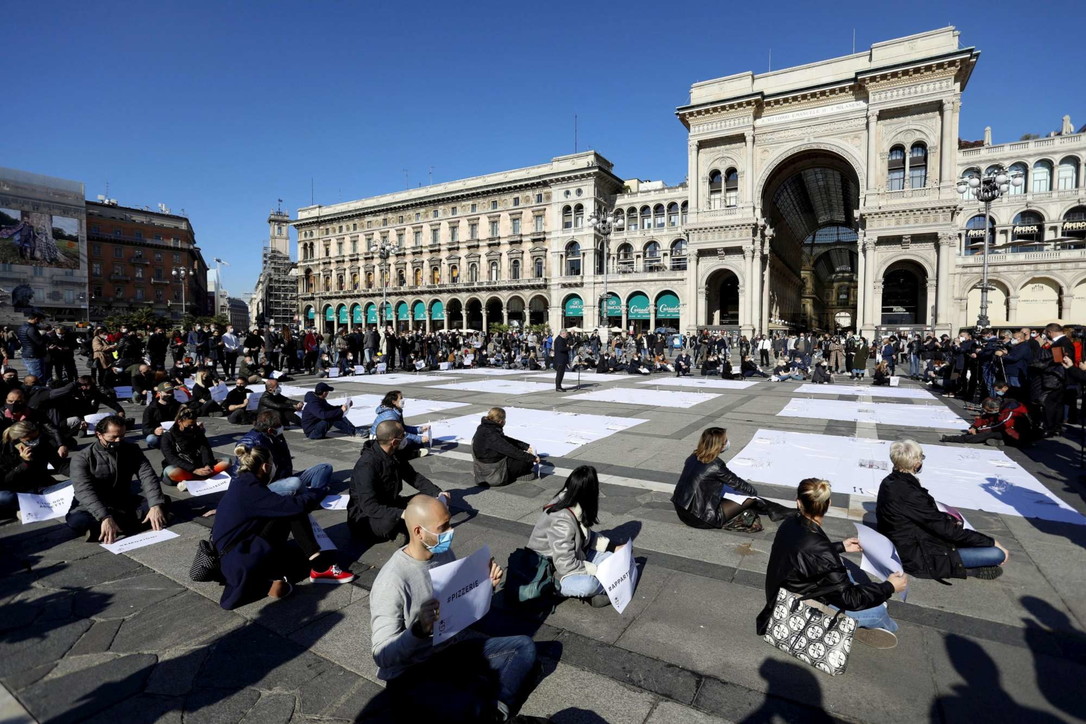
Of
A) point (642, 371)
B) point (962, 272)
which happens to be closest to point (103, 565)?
point (642, 371)

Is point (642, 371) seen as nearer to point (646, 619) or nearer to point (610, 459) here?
point (610, 459)

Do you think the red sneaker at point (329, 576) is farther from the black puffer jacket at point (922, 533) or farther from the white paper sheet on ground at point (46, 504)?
the black puffer jacket at point (922, 533)

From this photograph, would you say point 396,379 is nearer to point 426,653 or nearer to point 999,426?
point 999,426

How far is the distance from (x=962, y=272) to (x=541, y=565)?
50683 mm

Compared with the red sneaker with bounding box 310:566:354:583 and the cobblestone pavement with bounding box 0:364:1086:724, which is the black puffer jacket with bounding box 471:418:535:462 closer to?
the cobblestone pavement with bounding box 0:364:1086:724

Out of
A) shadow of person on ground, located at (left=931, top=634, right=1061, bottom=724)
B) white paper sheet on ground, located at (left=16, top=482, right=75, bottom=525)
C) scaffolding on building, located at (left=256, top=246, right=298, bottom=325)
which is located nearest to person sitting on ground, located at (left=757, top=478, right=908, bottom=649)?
shadow of person on ground, located at (left=931, top=634, right=1061, bottom=724)

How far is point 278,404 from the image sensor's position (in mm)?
9055

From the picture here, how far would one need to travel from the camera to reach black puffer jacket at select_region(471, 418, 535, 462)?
6352 mm

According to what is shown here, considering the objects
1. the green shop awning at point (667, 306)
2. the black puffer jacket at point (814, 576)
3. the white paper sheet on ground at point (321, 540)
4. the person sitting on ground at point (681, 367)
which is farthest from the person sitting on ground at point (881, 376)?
the green shop awning at point (667, 306)

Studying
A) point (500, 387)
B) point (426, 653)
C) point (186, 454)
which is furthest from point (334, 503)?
point (500, 387)

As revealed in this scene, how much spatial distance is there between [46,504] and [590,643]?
5.47 m

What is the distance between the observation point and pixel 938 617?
3471 mm

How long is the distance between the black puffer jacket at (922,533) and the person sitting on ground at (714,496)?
1154 millimetres

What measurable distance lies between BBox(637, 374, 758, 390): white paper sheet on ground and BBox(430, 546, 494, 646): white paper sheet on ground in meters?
14.8
